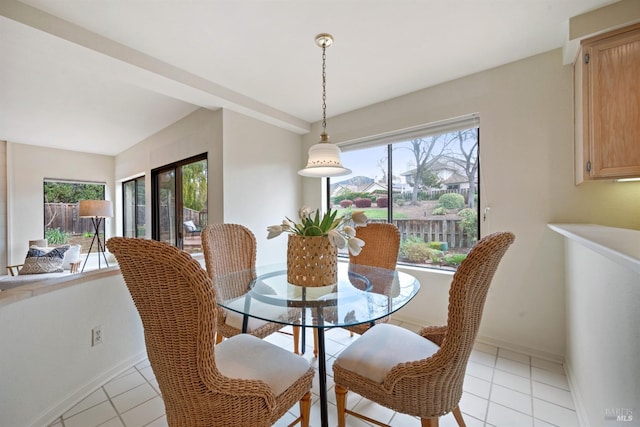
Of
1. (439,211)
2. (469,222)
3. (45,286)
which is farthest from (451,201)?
(45,286)

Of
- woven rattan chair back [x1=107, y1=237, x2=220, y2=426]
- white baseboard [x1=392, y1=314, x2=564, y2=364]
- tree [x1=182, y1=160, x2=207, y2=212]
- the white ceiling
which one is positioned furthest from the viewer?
tree [x1=182, y1=160, x2=207, y2=212]

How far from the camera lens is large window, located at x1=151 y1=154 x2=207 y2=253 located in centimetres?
331

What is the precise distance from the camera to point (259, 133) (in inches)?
124

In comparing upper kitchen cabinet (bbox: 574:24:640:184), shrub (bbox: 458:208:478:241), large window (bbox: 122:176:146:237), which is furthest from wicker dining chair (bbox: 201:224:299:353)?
large window (bbox: 122:176:146:237)

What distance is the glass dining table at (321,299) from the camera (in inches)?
47.8

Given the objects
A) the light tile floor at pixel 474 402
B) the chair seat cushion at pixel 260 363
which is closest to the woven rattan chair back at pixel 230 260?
the chair seat cushion at pixel 260 363

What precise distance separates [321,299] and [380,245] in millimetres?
906

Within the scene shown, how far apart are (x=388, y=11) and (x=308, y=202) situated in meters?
2.39

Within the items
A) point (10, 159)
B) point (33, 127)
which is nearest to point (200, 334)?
point (33, 127)

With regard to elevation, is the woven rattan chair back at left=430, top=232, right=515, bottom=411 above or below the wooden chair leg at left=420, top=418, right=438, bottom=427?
above

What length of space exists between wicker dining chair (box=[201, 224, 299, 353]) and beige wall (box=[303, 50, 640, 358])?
1875 millimetres

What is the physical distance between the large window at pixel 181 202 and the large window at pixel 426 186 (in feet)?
6.33

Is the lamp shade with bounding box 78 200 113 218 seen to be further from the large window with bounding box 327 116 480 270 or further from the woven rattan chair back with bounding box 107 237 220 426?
the woven rattan chair back with bounding box 107 237 220 426

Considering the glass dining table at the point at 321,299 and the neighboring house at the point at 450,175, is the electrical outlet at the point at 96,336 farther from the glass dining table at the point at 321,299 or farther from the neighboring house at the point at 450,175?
the neighboring house at the point at 450,175
